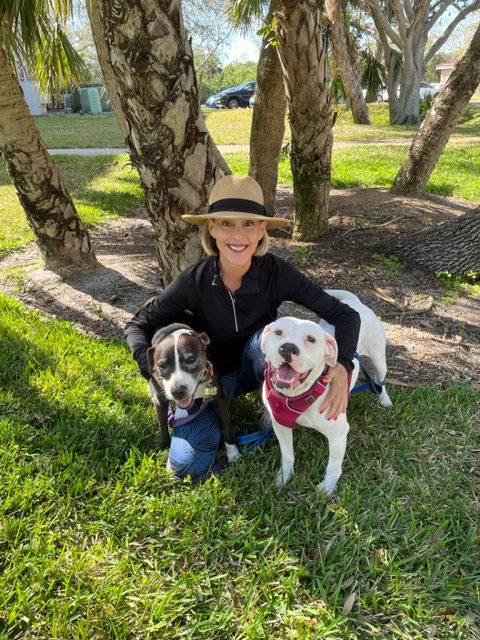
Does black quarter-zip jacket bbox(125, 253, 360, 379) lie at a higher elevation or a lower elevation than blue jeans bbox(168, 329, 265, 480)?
higher

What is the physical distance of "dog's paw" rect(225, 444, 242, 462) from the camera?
272 cm

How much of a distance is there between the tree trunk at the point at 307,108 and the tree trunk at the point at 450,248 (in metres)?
1.13

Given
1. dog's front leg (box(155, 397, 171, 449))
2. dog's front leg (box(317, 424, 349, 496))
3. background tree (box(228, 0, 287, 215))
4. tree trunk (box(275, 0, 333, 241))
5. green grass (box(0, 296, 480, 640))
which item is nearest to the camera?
green grass (box(0, 296, 480, 640))

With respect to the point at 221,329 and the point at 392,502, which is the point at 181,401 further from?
the point at 392,502

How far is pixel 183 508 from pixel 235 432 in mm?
715

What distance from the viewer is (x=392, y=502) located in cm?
239

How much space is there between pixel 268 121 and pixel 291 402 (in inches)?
171

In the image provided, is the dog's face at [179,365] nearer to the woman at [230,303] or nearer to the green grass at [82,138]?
the woman at [230,303]

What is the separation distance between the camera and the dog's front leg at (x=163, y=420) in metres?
2.71

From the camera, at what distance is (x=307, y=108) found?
4.78m

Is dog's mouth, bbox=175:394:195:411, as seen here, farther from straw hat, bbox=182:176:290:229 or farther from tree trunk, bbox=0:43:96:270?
tree trunk, bbox=0:43:96:270

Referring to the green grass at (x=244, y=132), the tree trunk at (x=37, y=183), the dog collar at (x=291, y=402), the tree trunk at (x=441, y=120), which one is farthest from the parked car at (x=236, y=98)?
the dog collar at (x=291, y=402)

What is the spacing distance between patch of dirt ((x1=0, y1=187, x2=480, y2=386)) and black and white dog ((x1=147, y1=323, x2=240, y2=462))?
53.8 inches

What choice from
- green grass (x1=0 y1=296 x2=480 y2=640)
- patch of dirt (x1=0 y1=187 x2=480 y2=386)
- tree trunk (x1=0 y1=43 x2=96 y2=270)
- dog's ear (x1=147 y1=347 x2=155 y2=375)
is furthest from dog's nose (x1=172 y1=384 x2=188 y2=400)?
tree trunk (x1=0 y1=43 x2=96 y2=270)
